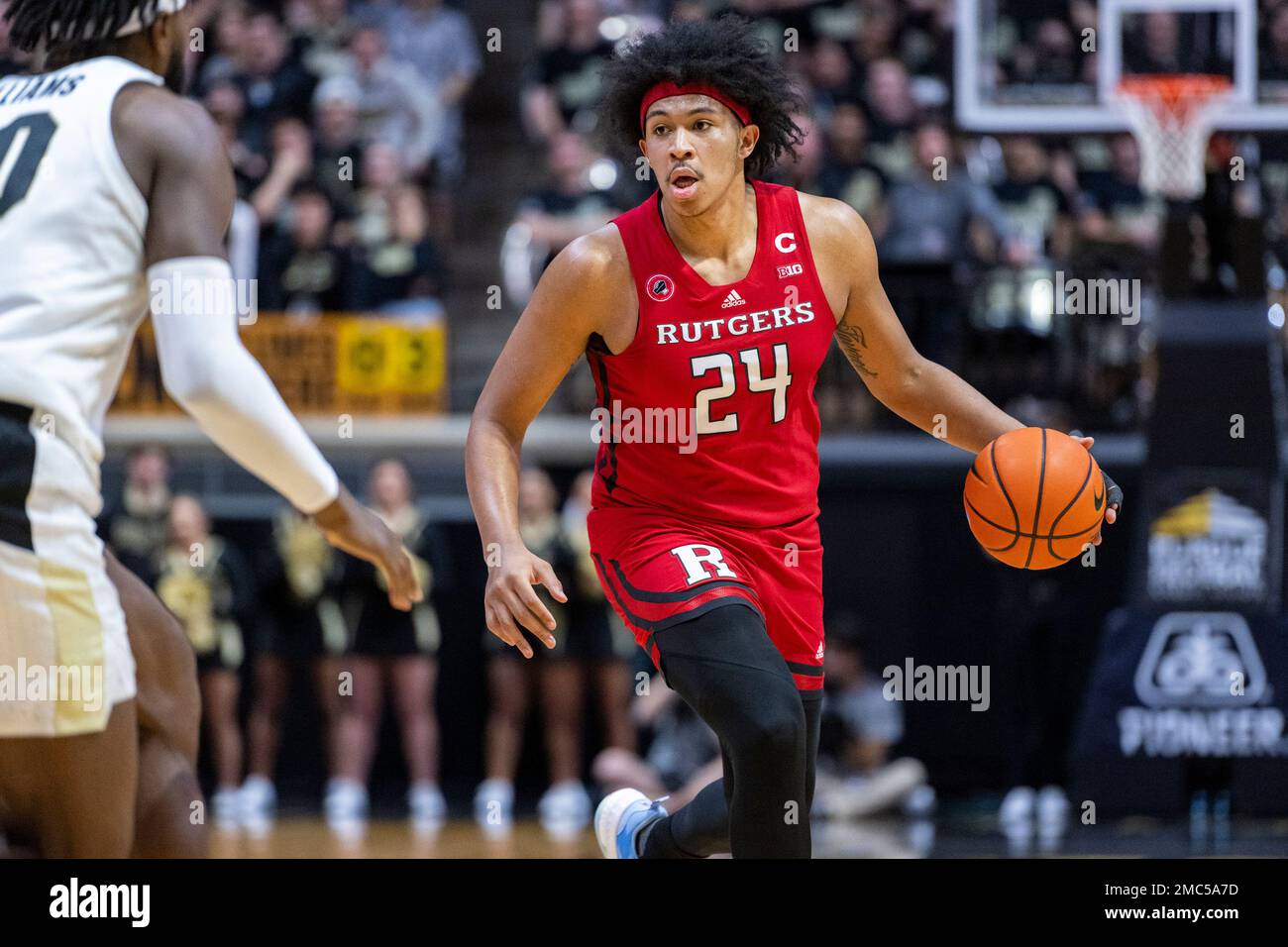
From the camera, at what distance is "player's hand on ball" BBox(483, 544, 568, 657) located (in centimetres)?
381

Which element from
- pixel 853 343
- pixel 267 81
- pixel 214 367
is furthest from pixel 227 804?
pixel 214 367

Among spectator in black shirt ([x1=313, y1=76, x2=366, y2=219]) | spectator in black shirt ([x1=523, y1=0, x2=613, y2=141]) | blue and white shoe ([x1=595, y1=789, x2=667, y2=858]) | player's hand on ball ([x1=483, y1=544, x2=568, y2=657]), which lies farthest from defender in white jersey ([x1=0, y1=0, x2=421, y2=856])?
spectator in black shirt ([x1=523, y1=0, x2=613, y2=141])

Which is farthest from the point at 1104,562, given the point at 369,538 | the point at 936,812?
the point at 369,538

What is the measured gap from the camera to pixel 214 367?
3162 mm

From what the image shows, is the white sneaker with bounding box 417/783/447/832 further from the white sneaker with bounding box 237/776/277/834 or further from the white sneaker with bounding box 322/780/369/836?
the white sneaker with bounding box 237/776/277/834

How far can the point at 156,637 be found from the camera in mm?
3518

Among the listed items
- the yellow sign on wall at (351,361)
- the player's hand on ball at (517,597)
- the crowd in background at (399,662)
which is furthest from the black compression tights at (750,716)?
the yellow sign on wall at (351,361)

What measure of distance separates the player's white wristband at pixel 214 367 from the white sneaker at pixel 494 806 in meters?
6.56

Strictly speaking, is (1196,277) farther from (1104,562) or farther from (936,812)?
(936,812)

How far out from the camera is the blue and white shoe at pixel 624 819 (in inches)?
192

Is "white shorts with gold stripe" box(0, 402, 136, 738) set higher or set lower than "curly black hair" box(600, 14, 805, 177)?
lower

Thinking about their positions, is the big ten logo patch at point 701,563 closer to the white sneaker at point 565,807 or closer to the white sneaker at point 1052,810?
the white sneaker at point 1052,810

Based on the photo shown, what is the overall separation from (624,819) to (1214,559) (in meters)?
4.98

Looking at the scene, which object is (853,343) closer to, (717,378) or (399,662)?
(717,378)
